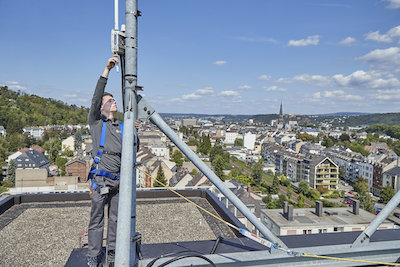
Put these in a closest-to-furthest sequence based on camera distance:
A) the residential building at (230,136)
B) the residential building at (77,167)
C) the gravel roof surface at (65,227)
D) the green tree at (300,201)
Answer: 1. the gravel roof surface at (65,227)
2. the green tree at (300,201)
3. the residential building at (77,167)
4. the residential building at (230,136)

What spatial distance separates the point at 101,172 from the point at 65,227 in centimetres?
276

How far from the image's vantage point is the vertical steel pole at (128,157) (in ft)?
6.64

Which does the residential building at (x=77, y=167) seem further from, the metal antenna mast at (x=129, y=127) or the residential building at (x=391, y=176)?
the residential building at (x=391, y=176)

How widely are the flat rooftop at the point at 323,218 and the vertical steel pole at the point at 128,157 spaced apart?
16.8m

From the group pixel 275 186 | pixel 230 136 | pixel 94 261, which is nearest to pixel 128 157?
pixel 94 261

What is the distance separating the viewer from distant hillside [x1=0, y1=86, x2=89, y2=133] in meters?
77.9

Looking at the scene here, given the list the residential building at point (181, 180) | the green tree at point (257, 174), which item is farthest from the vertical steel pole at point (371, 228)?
the green tree at point (257, 174)

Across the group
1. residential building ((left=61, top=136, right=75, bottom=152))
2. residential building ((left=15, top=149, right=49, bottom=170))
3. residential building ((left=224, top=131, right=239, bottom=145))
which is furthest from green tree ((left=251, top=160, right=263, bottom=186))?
residential building ((left=224, top=131, right=239, bottom=145))

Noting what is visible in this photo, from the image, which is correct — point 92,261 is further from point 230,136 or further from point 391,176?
point 230,136

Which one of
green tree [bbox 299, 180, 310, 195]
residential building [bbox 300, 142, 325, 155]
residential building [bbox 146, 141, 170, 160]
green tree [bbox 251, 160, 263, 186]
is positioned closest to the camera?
green tree [bbox 299, 180, 310, 195]

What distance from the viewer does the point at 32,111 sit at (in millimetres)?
93625

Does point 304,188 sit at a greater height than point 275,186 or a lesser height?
lesser

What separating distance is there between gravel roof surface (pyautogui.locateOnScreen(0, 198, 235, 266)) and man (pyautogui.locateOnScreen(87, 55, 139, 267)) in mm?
1386

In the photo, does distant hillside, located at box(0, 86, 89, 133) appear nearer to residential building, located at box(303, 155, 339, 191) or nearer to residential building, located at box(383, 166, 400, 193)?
residential building, located at box(303, 155, 339, 191)
